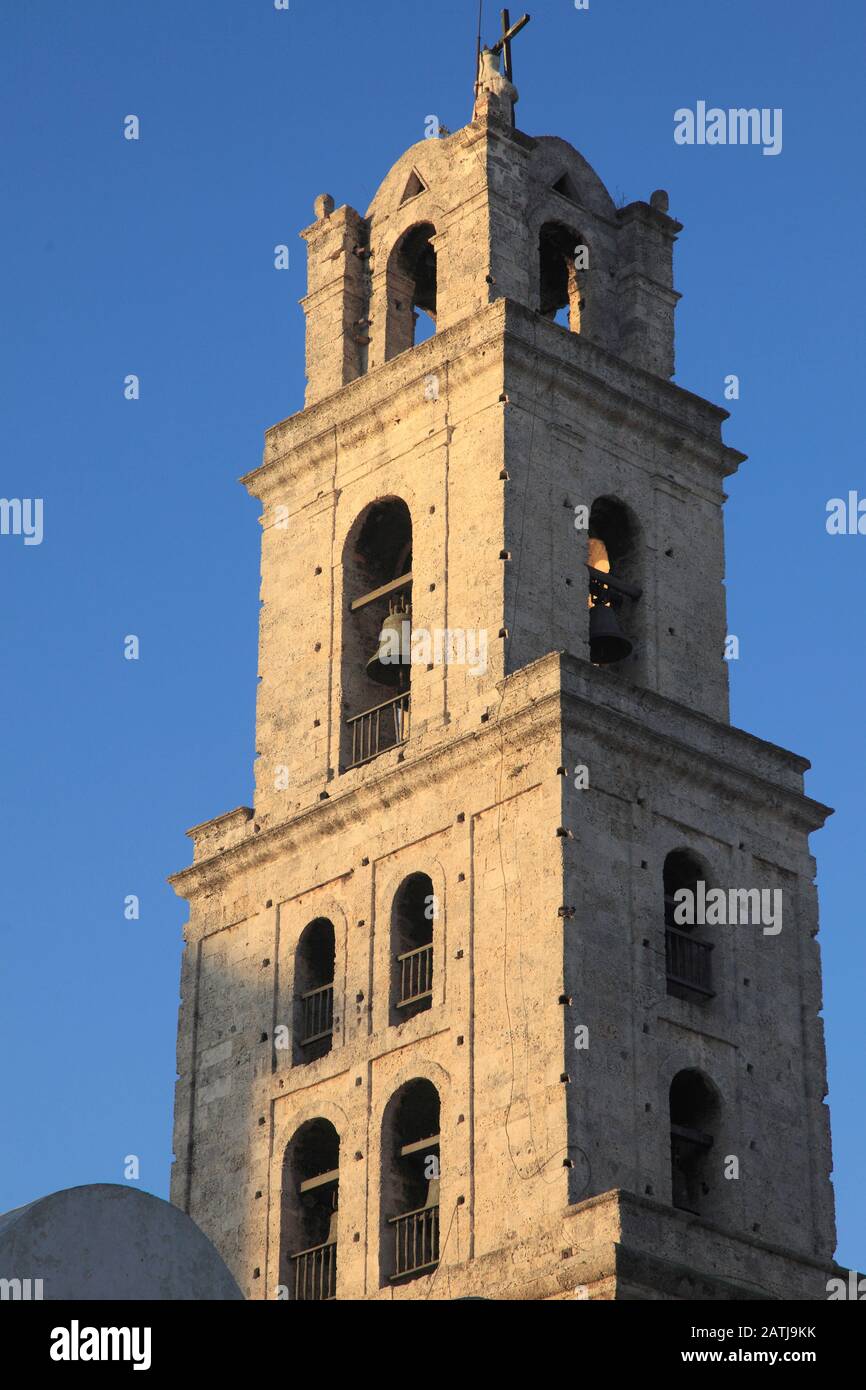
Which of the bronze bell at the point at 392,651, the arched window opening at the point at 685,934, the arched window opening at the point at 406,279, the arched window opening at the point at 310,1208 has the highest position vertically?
the arched window opening at the point at 406,279

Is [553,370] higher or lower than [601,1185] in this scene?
higher

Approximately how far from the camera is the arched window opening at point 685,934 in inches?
1499

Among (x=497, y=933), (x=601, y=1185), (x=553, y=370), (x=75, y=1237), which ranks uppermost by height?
(x=553, y=370)

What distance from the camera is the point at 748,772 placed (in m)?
39.9

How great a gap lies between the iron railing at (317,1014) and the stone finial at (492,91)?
46.2ft

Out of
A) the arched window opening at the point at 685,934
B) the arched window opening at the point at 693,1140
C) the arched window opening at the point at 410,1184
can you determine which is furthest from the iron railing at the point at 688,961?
the arched window opening at the point at 410,1184

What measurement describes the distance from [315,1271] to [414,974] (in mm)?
4192

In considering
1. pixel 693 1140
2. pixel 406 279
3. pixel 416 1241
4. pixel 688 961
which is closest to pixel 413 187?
→ pixel 406 279

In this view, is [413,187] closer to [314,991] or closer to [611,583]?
[611,583]

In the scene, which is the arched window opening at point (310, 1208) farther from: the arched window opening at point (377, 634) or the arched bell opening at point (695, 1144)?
the arched window opening at point (377, 634)

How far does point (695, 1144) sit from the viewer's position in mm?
37438
